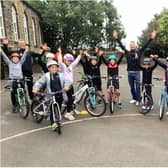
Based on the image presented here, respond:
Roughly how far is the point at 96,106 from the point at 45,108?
1729 mm

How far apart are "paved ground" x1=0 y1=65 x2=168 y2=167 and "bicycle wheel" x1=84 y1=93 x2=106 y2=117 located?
0.53 ft

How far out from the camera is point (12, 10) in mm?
30141

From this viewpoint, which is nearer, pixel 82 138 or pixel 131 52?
pixel 82 138

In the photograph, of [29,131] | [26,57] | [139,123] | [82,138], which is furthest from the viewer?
[26,57]

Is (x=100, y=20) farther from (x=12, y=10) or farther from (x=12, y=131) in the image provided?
(x=12, y=131)

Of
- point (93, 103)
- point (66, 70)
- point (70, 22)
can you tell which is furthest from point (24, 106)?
point (70, 22)

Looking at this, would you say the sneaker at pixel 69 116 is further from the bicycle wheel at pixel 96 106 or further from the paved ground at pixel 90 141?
the bicycle wheel at pixel 96 106

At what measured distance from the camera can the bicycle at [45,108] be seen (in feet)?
25.0

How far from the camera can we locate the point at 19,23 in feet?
105

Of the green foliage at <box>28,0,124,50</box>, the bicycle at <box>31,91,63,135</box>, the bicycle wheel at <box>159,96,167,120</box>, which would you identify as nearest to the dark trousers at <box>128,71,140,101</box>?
the bicycle wheel at <box>159,96,167,120</box>

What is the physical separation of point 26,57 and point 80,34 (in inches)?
1416

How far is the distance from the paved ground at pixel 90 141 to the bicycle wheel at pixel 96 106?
6.4 inches

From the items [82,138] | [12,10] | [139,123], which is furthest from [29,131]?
[12,10]

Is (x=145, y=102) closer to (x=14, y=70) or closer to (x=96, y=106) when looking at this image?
(x=96, y=106)
